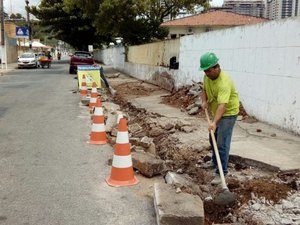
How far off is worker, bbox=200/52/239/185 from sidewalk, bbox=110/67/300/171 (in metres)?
0.80

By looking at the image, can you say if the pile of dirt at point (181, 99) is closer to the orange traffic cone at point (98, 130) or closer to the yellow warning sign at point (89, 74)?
the yellow warning sign at point (89, 74)

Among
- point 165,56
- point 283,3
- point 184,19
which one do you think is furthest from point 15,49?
point 283,3

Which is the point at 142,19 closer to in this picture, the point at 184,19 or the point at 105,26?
the point at 105,26

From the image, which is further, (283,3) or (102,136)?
(283,3)

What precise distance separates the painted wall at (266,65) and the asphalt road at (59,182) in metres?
3.46

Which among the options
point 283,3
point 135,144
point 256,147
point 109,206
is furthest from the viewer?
point 283,3

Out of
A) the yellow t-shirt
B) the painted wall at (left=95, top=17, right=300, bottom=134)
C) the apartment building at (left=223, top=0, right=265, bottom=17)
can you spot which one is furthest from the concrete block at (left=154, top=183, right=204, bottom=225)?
the apartment building at (left=223, top=0, right=265, bottom=17)

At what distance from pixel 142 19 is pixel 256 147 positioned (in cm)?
2367

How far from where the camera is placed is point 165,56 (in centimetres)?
1825

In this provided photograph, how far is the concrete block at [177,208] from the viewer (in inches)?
152

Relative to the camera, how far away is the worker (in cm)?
482

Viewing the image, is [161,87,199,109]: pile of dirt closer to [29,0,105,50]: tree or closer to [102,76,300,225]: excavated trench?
[102,76,300,225]: excavated trench

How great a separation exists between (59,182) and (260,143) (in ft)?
11.5

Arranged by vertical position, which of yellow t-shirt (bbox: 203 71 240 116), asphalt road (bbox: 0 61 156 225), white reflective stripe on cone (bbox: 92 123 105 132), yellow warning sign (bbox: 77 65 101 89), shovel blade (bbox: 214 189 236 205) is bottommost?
asphalt road (bbox: 0 61 156 225)
